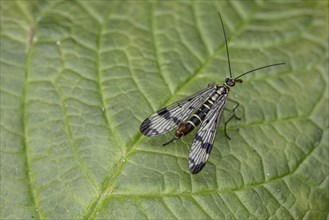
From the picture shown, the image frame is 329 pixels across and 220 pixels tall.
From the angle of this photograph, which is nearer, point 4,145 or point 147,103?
point 4,145

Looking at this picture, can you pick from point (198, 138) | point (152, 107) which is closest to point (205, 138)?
point (198, 138)

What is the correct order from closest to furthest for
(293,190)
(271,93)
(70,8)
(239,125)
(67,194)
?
1. (67,194)
2. (293,190)
3. (239,125)
4. (271,93)
5. (70,8)

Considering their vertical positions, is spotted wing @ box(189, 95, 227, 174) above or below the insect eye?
below

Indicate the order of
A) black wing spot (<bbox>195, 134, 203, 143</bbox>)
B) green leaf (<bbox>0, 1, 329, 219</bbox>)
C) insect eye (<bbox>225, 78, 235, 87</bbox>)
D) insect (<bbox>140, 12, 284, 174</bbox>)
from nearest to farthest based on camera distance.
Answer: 1. green leaf (<bbox>0, 1, 329, 219</bbox>)
2. insect (<bbox>140, 12, 284, 174</bbox>)
3. black wing spot (<bbox>195, 134, 203, 143</bbox>)
4. insect eye (<bbox>225, 78, 235, 87</bbox>)

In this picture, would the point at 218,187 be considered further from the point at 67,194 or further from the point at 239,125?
the point at 67,194

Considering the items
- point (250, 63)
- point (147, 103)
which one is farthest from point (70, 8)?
point (250, 63)

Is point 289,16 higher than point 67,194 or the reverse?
higher

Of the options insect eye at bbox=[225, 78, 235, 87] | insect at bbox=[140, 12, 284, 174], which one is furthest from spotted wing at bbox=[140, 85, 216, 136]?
insect eye at bbox=[225, 78, 235, 87]

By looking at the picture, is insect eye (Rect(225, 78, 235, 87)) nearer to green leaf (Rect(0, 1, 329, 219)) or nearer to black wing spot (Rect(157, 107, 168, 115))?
green leaf (Rect(0, 1, 329, 219))
